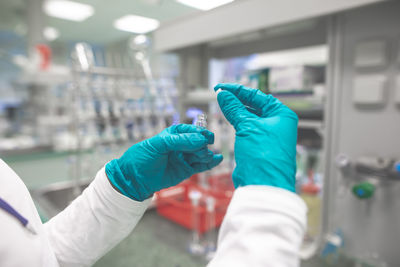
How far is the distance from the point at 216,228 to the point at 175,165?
4.36 ft

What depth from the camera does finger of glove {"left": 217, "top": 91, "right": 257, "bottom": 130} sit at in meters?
0.63

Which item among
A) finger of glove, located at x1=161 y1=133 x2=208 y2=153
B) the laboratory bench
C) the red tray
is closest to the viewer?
finger of glove, located at x1=161 y1=133 x2=208 y2=153

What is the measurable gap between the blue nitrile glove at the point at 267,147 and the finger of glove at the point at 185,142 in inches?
5.0

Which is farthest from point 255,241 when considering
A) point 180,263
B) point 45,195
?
point 45,195

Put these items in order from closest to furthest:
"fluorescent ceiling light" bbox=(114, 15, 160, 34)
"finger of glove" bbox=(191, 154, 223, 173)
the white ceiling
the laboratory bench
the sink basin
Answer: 1. "finger of glove" bbox=(191, 154, 223, 173)
2. the laboratory bench
3. the sink basin
4. the white ceiling
5. "fluorescent ceiling light" bbox=(114, 15, 160, 34)

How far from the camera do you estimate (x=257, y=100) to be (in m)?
0.65

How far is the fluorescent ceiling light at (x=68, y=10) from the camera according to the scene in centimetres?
439

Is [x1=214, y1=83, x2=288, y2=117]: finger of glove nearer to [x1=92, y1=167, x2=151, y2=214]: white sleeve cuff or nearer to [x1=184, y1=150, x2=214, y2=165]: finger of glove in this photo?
[x1=184, y1=150, x2=214, y2=165]: finger of glove

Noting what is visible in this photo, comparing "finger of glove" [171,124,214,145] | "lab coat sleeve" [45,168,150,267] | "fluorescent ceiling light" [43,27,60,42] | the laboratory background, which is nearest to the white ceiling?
"fluorescent ceiling light" [43,27,60,42]

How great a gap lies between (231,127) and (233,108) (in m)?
0.53

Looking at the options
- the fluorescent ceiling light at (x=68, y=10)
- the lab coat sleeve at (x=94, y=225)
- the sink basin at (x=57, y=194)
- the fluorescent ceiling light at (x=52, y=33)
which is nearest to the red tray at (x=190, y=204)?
the sink basin at (x=57, y=194)

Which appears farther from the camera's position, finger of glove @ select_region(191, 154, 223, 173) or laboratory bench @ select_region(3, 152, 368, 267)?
laboratory bench @ select_region(3, 152, 368, 267)

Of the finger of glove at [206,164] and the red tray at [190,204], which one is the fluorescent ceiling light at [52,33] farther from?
the finger of glove at [206,164]

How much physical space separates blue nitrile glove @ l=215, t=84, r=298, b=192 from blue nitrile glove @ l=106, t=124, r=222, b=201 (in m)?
0.16
